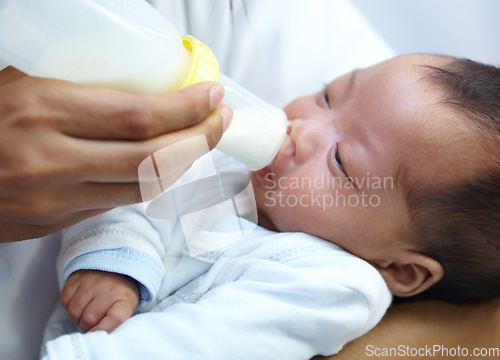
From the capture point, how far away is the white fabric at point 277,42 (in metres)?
1.23

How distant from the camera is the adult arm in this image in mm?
1009

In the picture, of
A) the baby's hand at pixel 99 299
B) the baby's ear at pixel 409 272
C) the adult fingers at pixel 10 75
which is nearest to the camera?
the adult fingers at pixel 10 75

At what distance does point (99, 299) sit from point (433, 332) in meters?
0.72

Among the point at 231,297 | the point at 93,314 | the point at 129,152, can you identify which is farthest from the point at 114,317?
the point at 129,152

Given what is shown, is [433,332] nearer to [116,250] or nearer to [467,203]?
[467,203]

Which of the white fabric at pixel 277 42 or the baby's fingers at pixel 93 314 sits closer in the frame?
the baby's fingers at pixel 93 314

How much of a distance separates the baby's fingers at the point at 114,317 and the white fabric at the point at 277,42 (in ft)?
0.82

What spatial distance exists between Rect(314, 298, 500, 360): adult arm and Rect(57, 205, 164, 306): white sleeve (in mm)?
390

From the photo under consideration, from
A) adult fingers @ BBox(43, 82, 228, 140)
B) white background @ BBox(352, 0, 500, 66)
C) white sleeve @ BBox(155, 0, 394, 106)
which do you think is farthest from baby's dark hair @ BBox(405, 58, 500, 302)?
white background @ BBox(352, 0, 500, 66)

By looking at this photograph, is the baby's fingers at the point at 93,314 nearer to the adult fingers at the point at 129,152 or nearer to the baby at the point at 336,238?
the baby at the point at 336,238

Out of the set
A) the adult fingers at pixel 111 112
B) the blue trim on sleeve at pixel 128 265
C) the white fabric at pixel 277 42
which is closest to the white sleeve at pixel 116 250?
the blue trim on sleeve at pixel 128 265

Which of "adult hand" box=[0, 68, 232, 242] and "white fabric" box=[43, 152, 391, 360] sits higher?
"adult hand" box=[0, 68, 232, 242]

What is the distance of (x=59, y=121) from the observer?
1.94 feet

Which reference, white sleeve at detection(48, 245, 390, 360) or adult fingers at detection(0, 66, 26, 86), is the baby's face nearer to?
white sleeve at detection(48, 245, 390, 360)
